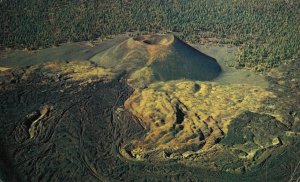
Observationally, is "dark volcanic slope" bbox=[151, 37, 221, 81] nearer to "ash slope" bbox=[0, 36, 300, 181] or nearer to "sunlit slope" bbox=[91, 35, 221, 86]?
"sunlit slope" bbox=[91, 35, 221, 86]

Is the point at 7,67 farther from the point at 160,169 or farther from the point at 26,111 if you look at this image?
the point at 160,169

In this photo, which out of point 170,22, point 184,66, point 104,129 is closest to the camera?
point 104,129

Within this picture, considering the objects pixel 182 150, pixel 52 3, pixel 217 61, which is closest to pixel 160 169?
pixel 182 150

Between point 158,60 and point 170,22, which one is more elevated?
point 170,22

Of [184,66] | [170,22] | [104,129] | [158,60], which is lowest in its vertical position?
[104,129]

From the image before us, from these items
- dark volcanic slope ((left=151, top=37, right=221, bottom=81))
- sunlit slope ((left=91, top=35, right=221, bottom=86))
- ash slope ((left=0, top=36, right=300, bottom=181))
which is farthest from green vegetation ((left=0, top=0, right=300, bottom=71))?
ash slope ((left=0, top=36, right=300, bottom=181))

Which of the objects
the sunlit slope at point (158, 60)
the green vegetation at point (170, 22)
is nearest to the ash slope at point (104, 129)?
the sunlit slope at point (158, 60)

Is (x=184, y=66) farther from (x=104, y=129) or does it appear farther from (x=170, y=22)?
(x=170, y=22)

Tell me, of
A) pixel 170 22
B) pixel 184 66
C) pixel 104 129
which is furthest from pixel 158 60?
pixel 170 22
